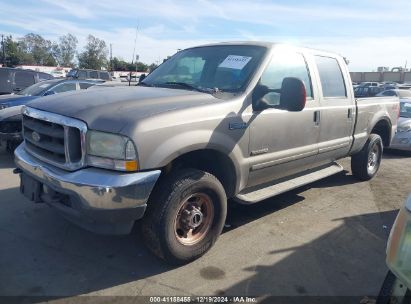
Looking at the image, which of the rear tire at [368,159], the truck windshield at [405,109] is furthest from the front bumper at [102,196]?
the truck windshield at [405,109]

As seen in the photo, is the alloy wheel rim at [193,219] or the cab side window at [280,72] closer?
the alloy wheel rim at [193,219]

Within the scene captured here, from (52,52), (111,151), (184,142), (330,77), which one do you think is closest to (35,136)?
(111,151)

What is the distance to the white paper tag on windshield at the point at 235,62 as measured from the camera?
406cm

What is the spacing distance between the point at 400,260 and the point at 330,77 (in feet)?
11.8

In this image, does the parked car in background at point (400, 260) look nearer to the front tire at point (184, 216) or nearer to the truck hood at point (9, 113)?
the front tire at point (184, 216)

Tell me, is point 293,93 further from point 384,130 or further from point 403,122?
point 403,122

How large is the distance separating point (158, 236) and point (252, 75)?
1.85m

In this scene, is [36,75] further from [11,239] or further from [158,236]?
[158,236]

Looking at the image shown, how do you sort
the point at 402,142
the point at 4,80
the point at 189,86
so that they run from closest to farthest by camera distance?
the point at 189,86, the point at 402,142, the point at 4,80

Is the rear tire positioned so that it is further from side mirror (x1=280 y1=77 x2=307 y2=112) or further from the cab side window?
side mirror (x1=280 y1=77 x2=307 y2=112)

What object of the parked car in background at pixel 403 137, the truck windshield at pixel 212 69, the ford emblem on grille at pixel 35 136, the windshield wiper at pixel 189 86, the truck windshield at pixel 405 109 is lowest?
the parked car in background at pixel 403 137

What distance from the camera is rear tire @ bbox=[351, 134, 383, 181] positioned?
6.25 metres

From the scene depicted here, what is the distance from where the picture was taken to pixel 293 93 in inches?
142

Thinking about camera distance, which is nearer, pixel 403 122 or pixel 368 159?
pixel 368 159
